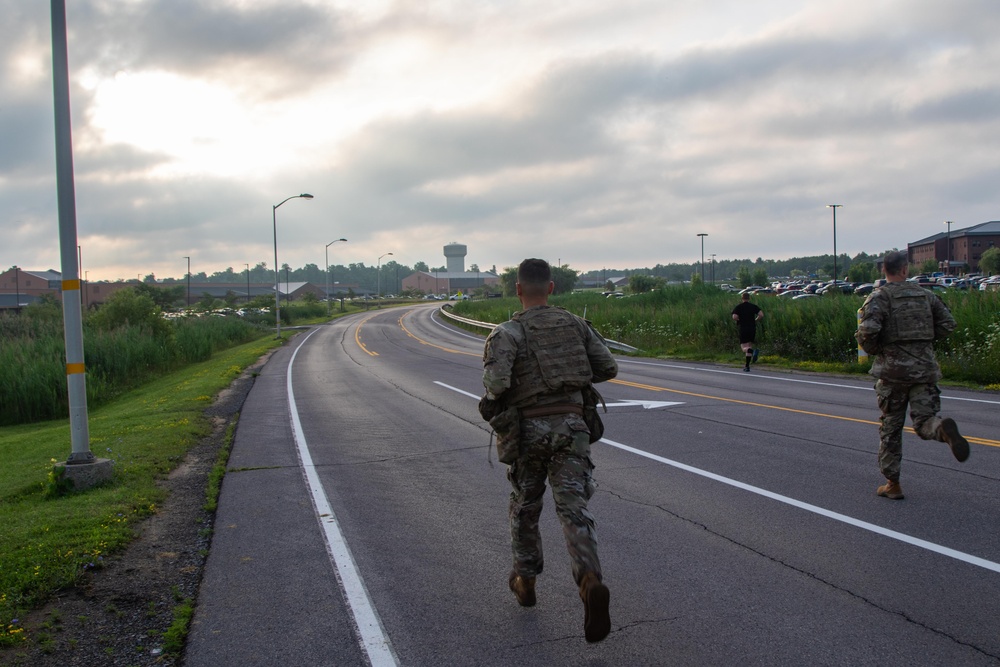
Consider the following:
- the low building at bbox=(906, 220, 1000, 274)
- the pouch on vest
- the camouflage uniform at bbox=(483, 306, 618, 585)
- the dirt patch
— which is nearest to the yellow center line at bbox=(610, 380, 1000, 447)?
the camouflage uniform at bbox=(483, 306, 618, 585)

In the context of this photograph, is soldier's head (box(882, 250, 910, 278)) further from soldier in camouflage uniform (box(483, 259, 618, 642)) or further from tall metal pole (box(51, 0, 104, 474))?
tall metal pole (box(51, 0, 104, 474))

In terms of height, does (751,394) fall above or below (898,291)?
below

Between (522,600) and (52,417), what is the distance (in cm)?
2288

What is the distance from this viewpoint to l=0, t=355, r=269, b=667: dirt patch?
4.35 metres

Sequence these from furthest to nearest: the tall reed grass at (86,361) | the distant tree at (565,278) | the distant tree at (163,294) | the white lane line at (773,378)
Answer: the distant tree at (565,278) < the distant tree at (163,294) < the tall reed grass at (86,361) < the white lane line at (773,378)

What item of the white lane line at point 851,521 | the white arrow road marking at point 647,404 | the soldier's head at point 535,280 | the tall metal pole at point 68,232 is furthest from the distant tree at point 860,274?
the soldier's head at point 535,280

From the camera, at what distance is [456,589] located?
16.6 feet

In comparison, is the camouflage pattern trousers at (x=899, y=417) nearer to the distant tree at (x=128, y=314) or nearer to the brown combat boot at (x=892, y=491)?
the brown combat boot at (x=892, y=491)

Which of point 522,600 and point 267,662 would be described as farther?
point 522,600

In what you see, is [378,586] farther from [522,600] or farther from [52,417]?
[52,417]

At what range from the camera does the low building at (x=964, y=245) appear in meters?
105

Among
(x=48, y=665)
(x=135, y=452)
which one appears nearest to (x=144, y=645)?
(x=48, y=665)

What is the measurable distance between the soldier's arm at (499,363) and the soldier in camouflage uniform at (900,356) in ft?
13.7

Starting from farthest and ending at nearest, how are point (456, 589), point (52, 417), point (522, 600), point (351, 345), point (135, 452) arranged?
point (351, 345), point (52, 417), point (135, 452), point (456, 589), point (522, 600)
